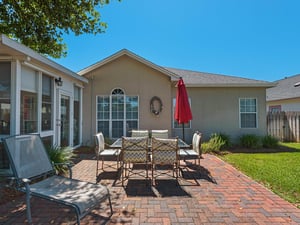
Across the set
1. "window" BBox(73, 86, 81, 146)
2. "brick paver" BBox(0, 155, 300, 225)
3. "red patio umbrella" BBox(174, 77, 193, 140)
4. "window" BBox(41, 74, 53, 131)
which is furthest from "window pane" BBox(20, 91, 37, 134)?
"red patio umbrella" BBox(174, 77, 193, 140)

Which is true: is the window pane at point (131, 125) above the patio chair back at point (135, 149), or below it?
above

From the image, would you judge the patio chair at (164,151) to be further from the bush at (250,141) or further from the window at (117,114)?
the bush at (250,141)

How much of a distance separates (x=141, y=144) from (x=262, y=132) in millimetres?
9141

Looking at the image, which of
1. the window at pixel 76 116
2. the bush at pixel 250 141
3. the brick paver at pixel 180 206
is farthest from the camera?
the bush at pixel 250 141

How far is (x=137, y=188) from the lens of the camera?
4.57m

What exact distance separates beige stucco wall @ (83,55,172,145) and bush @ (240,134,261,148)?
159 inches

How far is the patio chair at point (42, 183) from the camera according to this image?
283 cm

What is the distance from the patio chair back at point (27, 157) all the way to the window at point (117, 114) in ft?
20.0

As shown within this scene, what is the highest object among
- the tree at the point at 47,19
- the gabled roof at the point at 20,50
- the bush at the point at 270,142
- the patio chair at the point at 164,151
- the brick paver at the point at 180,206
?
the tree at the point at 47,19

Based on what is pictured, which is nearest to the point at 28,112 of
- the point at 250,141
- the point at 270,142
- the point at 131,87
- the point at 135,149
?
the point at 135,149

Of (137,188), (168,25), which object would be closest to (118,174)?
(137,188)

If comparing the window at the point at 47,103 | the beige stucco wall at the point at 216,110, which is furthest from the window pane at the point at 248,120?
the window at the point at 47,103

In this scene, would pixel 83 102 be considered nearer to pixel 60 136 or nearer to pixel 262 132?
pixel 60 136

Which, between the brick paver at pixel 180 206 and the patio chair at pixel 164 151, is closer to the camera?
the brick paver at pixel 180 206
